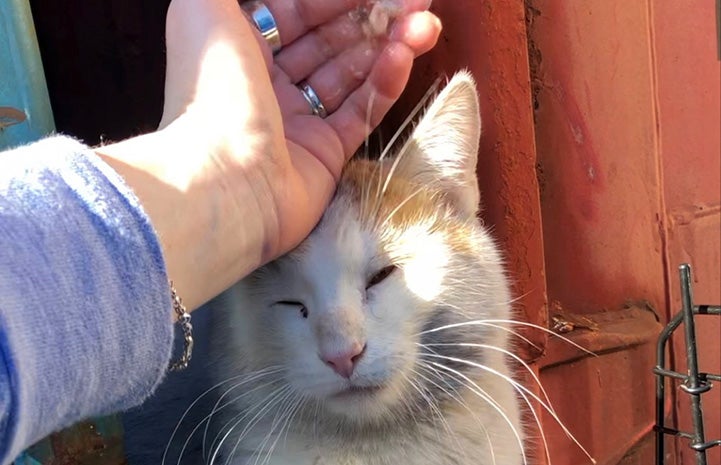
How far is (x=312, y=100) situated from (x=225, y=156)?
17.8 inches

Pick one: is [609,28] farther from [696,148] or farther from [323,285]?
[323,285]

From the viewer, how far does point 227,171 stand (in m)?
0.95

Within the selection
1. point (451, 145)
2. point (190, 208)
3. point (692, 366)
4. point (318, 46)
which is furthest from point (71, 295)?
point (692, 366)

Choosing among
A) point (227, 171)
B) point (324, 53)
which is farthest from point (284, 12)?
point (227, 171)

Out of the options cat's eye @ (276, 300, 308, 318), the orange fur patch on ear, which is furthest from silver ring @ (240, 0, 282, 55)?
cat's eye @ (276, 300, 308, 318)

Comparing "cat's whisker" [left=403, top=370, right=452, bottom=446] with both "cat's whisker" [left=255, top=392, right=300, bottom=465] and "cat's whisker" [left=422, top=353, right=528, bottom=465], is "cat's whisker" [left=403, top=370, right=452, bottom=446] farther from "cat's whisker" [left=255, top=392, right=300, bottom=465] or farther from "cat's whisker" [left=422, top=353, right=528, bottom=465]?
"cat's whisker" [left=255, top=392, right=300, bottom=465]

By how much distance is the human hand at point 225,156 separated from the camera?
877 millimetres

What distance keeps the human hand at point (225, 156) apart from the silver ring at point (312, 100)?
9 centimetres

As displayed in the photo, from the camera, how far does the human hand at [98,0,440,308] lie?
2.88 ft

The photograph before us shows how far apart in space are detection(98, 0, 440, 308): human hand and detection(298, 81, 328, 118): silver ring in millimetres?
85

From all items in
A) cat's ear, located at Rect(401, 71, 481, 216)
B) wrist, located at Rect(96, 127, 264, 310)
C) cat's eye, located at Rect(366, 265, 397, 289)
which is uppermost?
cat's ear, located at Rect(401, 71, 481, 216)

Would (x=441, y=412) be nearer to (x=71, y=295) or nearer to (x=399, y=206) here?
(x=399, y=206)

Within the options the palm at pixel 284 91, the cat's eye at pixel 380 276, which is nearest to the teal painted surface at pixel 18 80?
the palm at pixel 284 91

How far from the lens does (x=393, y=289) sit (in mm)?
1093
